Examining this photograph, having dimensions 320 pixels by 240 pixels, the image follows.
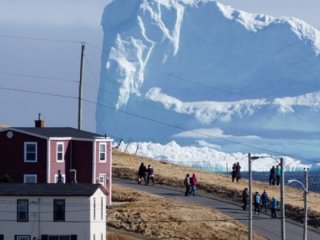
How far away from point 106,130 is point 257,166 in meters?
25.2

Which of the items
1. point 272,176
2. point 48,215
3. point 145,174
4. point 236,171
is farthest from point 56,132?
point 272,176

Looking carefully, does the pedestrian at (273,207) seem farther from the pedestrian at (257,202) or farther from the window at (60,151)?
the window at (60,151)

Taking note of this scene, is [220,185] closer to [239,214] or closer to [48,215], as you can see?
[239,214]

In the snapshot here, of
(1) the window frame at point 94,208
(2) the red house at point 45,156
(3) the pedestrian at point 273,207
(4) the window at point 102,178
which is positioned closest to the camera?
(1) the window frame at point 94,208

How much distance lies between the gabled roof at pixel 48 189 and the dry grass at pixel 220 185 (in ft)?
51.1

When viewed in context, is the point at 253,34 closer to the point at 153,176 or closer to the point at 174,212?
the point at 153,176

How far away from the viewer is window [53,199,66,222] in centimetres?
6328

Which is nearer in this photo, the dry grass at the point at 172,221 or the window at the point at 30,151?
the dry grass at the point at 172,221

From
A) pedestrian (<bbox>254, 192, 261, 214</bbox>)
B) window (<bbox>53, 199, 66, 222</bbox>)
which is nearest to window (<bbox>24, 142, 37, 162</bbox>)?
window (<bbox>53, 199, 66, 222</bbox>)

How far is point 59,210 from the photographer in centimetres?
6350

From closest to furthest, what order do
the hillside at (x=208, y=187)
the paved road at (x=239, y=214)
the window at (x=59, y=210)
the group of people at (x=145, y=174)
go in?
the window at (x=59, y=210) < the paved road at (x=239, y=214) < the hillside at (x=208, y=187) < the group of people at (x=145, y=174)

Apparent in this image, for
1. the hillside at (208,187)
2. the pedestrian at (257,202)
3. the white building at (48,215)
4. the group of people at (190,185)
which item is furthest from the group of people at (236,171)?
the white building at (48,215)

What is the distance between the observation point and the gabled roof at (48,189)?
208 ft

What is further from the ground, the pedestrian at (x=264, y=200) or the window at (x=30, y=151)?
the window at (x=30, y=151)
